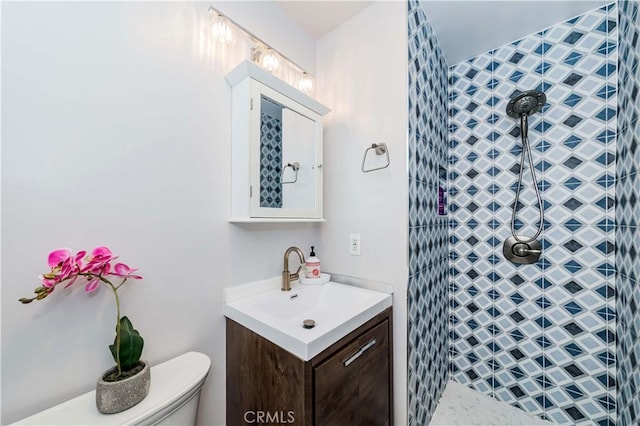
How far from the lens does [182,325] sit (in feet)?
3.18

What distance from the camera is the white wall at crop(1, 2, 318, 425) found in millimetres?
657

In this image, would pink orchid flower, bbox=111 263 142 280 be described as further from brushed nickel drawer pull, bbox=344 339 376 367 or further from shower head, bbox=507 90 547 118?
shower head, bbox=507 90 547 118

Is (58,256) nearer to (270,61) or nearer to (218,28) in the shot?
(218,28)

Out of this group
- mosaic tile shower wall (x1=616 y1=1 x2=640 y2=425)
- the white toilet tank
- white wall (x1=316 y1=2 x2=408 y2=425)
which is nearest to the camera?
the white toilet tank

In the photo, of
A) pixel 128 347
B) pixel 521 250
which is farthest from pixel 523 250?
pixel 128 347

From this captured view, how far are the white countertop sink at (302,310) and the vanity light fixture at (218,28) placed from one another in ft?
3.85

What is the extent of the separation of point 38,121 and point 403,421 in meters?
1.88

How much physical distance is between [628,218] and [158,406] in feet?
6.74

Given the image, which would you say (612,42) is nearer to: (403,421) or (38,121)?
(403,421)

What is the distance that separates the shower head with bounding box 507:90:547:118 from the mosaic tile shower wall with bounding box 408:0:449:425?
403 millimetres

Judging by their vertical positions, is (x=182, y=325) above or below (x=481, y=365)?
above

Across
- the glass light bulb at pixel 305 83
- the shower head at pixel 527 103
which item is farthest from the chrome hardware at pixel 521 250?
the glass light bulb at pixel 305 83

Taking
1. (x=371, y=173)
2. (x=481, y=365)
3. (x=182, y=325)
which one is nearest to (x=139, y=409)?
(x=182, y=325)

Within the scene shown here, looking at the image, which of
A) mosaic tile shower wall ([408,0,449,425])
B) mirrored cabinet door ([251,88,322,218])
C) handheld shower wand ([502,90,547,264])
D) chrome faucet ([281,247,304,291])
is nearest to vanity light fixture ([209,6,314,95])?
mirrored cabinet door ([251,88,322,218])
